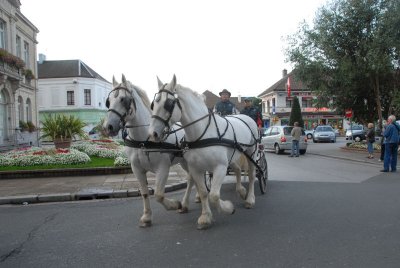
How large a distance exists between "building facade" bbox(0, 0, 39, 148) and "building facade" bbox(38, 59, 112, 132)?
86.6ft

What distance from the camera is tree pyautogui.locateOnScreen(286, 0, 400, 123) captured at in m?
18.3

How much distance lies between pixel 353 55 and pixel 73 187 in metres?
16.5

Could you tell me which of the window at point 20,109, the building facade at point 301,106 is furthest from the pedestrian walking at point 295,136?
the building facade at point 301,106

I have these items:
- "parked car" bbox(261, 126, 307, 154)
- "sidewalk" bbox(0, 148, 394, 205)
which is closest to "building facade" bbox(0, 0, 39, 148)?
"sidewalk" bbox(0, 148, 394, 205)

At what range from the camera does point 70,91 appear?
54.9 meters

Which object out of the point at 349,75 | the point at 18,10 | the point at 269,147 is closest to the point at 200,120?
the point at 349,75

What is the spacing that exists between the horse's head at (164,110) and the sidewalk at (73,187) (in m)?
4.27

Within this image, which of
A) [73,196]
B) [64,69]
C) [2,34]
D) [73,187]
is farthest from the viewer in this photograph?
[64,69]

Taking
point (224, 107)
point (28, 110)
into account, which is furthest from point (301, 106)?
point (224, 107)

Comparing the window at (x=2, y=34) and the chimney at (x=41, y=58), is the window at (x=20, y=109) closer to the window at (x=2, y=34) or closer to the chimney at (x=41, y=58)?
the window at (x=2, y=34)

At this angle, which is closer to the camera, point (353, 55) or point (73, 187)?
point (73, 187)

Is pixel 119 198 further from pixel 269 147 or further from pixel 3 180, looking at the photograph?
pixel 269 147

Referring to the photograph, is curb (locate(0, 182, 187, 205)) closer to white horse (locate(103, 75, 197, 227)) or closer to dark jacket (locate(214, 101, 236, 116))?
dark jacket (locate(214, 101, 236, 116))

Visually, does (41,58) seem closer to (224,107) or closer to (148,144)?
(224,107)
